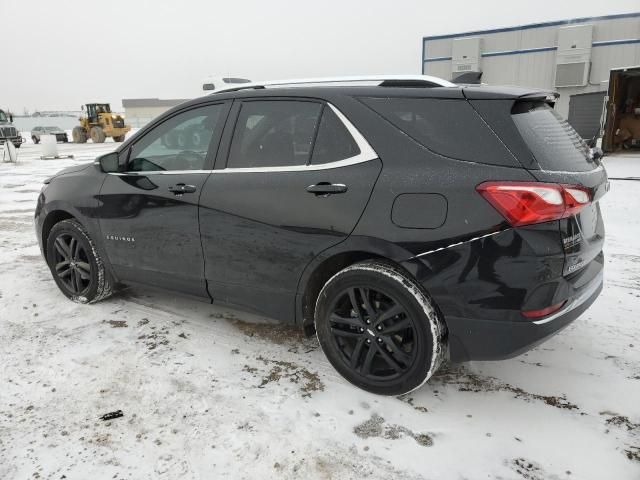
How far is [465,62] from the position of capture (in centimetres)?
2045

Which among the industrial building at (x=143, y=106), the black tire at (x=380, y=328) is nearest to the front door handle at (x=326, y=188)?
the black tire at (x=380, y=328)

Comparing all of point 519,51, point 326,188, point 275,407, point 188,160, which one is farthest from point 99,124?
point 275,407

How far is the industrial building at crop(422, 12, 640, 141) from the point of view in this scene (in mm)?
17859

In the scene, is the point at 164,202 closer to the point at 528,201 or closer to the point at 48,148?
the point at 528,201

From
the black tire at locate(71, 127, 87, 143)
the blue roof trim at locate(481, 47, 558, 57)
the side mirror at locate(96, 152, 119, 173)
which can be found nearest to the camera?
the side mirror at locate(96, 152, 119, 173)

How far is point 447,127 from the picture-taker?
2.32 m

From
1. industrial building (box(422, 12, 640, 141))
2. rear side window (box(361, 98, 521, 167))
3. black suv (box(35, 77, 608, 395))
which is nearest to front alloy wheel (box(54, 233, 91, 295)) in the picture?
black suv (box(35, 77, 608, 395))

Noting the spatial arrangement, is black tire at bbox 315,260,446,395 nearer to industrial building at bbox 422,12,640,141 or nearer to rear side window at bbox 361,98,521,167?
rear side window at bbox 361,98,521,167

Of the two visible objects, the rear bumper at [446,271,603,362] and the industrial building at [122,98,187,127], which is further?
the industrial building at [122,98,187,127]

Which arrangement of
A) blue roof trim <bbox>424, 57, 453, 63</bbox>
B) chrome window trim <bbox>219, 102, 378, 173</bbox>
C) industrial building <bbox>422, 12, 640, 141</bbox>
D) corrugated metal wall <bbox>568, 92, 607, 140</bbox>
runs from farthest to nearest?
blue roof trim <bbox>424, 57, 453, 63</bbox>, industrial building <bbox>422, 12, 640, 141</bbox>, corrugated metal wall <bbox>568, 92, 607, 140</bbox>, chrome window trim <bbox>219, 102, 378, 173</bbox>

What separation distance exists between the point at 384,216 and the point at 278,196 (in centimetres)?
69

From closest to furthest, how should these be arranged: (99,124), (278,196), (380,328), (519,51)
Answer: (380,328) → (278,196) → (519,51) → (99,124)

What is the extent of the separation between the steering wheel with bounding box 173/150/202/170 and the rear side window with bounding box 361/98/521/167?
1283 millimetres

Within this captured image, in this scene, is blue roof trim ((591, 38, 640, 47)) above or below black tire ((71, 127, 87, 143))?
above
